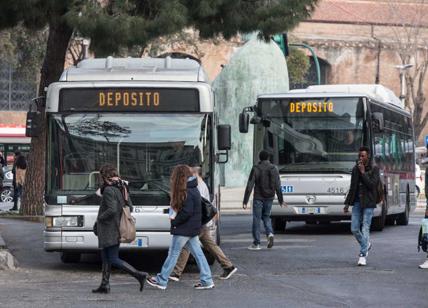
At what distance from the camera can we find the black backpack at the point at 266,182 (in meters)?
18.6

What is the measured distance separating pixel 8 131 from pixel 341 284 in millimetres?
36729

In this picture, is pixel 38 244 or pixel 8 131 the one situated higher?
pixel 8 131

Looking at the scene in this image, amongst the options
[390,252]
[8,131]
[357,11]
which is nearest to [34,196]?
[390,252]

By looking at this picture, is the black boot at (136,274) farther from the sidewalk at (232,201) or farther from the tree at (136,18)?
the sidewalk at (232,201)

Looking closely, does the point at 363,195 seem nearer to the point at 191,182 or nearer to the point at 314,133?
the point at 191,182

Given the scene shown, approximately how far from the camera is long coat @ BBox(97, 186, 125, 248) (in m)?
12.4

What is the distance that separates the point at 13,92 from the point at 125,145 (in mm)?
48582

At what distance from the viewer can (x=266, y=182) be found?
1866 cm

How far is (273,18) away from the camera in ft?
75.0

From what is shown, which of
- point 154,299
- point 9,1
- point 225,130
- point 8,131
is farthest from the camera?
point 8,131

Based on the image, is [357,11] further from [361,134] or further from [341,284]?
[341,284]

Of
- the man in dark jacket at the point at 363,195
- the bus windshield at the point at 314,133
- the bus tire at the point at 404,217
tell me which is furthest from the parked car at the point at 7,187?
the man in dark jacket at the point at 363,195

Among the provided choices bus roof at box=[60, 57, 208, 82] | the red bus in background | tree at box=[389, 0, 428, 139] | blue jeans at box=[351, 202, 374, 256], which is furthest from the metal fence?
blue jeans at box=[351, 202, 374, 256]

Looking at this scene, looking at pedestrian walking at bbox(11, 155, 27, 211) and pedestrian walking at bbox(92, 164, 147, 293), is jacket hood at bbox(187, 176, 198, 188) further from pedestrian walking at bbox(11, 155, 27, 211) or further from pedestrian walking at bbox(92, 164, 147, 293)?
pedestrian walking at bbox(11, 155, 27, 211)
